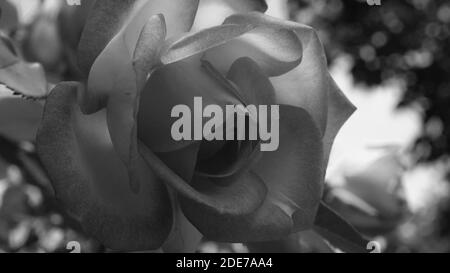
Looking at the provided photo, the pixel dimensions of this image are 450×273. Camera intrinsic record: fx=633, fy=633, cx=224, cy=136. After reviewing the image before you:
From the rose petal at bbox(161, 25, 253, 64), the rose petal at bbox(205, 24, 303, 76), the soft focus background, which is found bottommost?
the soft focus background

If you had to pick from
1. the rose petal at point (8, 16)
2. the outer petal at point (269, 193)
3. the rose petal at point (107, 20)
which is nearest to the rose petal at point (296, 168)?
the outer petal at point (269, 193)

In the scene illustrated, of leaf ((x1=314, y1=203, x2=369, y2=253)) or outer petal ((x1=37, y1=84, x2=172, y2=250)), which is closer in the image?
outer petal ((x1=37, y1=84, x2=172, y2=250))

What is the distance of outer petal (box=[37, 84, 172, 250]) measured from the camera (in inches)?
14.0

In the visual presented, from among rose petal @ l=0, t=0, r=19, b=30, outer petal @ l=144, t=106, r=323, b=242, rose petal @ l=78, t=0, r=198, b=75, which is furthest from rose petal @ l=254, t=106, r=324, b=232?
rose petal @ l=0, t=0, r=19, b=30

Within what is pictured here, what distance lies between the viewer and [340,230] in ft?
1.56

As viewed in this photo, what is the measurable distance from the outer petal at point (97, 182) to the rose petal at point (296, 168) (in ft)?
0.23

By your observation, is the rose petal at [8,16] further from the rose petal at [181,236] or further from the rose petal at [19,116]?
the rose petal at [181,236]

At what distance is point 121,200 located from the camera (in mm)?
381

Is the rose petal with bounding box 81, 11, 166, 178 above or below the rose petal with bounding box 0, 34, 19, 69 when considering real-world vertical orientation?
above

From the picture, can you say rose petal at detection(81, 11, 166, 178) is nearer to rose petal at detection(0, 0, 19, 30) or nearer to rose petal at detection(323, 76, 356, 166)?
rose petal at detection(323, 76, 356, 166)

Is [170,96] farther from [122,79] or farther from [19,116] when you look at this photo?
[19,116]

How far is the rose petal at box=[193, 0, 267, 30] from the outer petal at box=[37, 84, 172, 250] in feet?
0.31

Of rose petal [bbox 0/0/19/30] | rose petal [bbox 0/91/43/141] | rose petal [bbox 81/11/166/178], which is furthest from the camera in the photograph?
rose petal [bbox 0/0/19/30]
